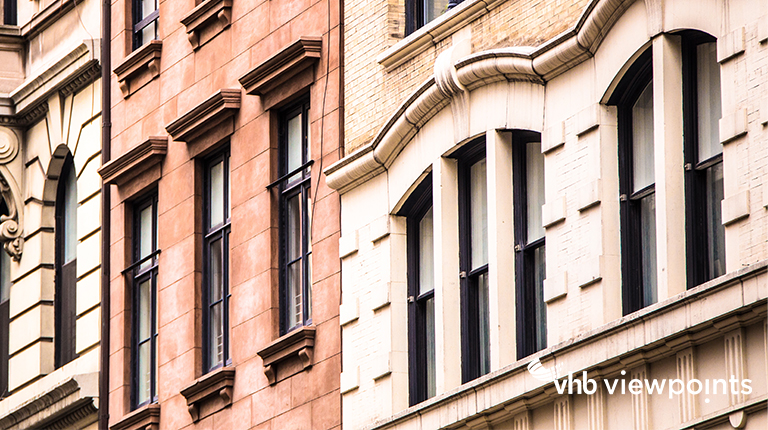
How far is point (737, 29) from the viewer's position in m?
16.8

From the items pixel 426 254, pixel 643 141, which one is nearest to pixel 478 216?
pixel 426 254

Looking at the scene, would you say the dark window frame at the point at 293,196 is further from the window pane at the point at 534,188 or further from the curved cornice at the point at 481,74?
the window pane at the point at 534,188

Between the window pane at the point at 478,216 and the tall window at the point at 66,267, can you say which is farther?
the tall window at the point at 66,267

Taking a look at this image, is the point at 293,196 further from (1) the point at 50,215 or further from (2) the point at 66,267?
(1) the point at 50,215

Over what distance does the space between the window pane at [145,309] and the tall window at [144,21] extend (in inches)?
150

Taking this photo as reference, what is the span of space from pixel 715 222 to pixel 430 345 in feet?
17.9

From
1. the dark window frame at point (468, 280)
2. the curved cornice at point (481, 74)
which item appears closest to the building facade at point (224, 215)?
the curved cornice at point (481, 74)

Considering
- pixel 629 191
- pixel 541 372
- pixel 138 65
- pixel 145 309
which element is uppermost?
pixel 138 65

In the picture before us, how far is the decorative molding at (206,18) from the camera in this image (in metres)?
26.8

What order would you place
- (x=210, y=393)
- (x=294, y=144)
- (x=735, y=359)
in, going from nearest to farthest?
(x=735, y=359), (x=294, y=144), (x=210, y=393)

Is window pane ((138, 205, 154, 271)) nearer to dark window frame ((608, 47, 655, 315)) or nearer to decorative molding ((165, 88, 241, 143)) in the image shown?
decorative molding ((165, 88, 241, 143))

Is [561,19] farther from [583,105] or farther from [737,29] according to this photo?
[737,29]

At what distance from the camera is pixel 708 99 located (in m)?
17.5

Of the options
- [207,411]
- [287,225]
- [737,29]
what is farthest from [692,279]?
[207,411]
